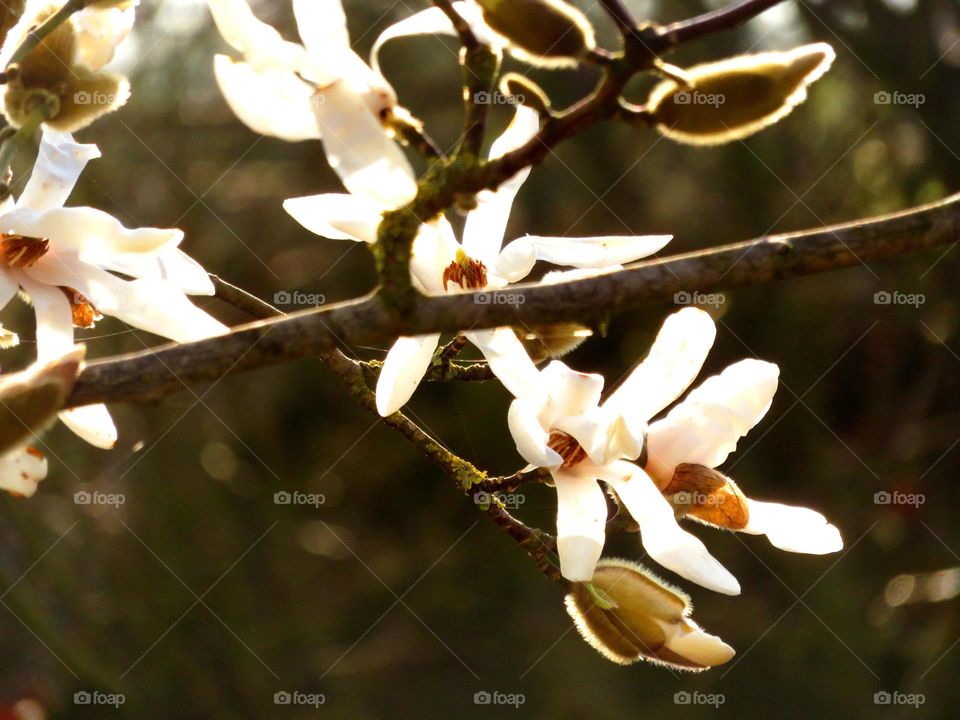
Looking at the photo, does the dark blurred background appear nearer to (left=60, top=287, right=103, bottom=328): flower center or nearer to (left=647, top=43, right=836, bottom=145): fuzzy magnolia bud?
(left=60, top=287, right=103, bottom=328): flower center

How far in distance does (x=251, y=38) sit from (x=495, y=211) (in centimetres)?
26

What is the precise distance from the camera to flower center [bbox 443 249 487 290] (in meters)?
0.61

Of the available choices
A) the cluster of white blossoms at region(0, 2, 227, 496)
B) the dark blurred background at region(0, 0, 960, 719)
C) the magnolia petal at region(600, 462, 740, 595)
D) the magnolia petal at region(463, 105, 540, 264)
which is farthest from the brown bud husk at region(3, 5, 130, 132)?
the dark blurred background at region(0, 0, 960, 719)

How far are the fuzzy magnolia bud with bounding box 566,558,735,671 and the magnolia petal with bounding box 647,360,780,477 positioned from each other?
0.06 metres

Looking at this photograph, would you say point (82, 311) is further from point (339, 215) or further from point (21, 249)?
point (339, 215)

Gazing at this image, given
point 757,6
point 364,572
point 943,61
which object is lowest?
point 364,572

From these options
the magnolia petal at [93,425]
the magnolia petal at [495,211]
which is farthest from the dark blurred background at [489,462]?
the magnolia petal at [93,425]

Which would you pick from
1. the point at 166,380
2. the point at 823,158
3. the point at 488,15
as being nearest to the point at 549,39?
the point at 488,15

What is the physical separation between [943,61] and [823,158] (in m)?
0.35

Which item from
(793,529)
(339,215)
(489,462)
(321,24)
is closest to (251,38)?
(321,24)

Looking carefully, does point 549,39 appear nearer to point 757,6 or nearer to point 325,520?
point 757,6

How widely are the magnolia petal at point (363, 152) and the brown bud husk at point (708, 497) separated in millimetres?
238

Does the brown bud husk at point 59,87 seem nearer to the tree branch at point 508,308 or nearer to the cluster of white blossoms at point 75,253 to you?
the cluster of white blossoms at point 75,253

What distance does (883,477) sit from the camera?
2617 millimetres
